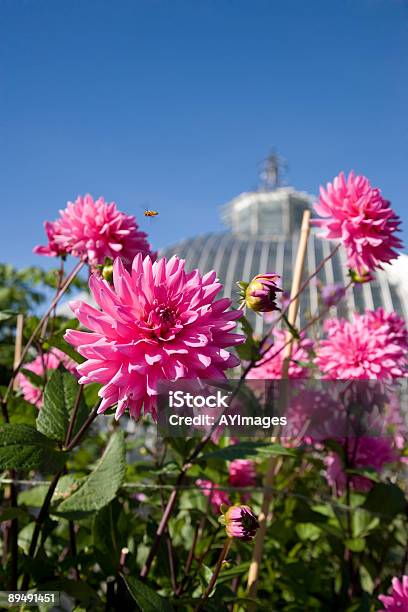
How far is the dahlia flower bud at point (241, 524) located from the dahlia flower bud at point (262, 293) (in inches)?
8.4

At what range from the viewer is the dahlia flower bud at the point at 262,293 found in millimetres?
596

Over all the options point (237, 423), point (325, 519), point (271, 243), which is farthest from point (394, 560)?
point (271, 243)

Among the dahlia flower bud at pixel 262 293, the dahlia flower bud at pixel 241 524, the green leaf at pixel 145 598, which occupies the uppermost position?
the dahlia flower bud at pixel 262 293

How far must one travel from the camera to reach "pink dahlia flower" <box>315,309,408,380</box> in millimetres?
983

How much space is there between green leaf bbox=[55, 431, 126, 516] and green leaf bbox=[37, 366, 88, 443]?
0.06 m

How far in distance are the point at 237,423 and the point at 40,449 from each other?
24cm

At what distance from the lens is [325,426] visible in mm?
1097

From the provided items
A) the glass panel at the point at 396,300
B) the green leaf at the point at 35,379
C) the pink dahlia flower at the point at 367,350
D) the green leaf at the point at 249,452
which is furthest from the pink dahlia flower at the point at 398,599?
the glass panel at the point at 396,300

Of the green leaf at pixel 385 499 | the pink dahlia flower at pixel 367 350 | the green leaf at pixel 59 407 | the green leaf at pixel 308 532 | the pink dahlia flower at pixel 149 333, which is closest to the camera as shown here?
the pink dahlia flower at pixel 149 333

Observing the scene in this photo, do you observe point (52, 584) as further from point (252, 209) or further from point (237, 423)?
point (252, 209)

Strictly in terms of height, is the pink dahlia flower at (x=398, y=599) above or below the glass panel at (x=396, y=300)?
below

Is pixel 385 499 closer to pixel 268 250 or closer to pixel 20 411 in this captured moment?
pixel 20 411

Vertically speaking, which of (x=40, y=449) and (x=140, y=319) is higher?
(x=140, y=319)

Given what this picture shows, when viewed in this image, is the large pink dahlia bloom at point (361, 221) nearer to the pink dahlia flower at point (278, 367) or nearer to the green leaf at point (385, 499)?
the pink dahlia flower at point (278, 367)
